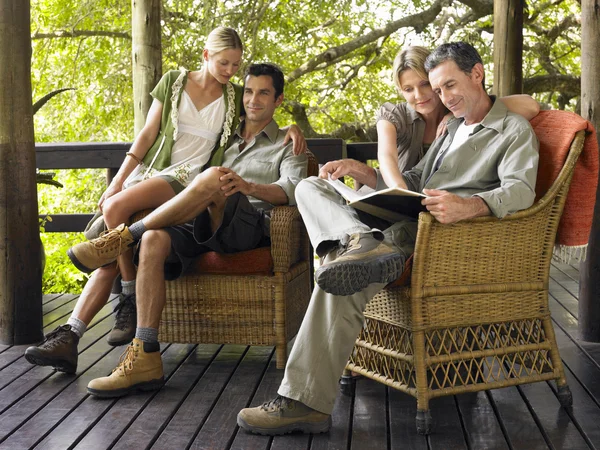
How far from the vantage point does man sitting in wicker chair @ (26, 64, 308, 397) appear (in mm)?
2826

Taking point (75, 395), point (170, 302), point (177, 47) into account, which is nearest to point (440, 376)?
point (170, 302)

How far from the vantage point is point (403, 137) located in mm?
2965

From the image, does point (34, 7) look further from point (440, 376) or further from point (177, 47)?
point (440, 376)

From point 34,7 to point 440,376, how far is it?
26.8 ft

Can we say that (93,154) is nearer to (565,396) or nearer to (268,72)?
(268,72)

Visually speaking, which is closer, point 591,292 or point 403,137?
point 403,137

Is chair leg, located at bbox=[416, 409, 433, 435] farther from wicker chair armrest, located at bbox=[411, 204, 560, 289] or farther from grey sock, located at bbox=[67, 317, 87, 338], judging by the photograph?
grey sock, located at bbox=[67, 317, 87, 338]

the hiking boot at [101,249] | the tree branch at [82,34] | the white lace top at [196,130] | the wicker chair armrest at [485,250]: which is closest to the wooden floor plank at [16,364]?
the hiking boot at [101,249]

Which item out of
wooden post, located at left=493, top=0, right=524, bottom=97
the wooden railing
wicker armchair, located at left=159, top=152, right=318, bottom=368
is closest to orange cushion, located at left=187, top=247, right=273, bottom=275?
wicker armchair, located at left=159, top=152, right=318, bottom=368

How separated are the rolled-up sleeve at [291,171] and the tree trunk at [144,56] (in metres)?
1.37

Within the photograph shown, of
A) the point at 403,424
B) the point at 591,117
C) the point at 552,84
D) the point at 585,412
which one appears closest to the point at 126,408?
the point at 403,424

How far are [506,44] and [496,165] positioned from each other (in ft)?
8.77

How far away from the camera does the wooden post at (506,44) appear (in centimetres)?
496

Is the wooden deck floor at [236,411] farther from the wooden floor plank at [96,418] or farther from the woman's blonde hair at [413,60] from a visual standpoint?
the woman's blonde hair at [413,60]
